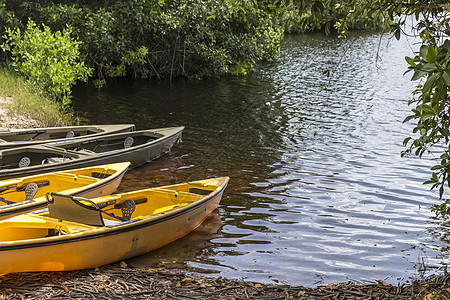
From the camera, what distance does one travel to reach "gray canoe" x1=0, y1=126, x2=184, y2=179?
932cm

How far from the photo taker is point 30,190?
26.8ft

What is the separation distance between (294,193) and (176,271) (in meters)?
4.00

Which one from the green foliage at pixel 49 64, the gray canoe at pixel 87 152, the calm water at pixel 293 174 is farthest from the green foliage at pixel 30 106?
the gray canoe at pixel 87 152

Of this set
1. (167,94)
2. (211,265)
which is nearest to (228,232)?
(211,265)

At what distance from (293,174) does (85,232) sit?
6029 millimetres

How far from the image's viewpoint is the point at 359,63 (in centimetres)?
2925

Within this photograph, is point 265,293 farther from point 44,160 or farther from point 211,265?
point 44,160

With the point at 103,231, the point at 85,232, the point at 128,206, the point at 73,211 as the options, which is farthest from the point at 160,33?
the point at 85,232

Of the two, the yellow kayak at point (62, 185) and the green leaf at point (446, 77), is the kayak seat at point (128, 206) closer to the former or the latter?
the yellow kayak at point (62, 185)

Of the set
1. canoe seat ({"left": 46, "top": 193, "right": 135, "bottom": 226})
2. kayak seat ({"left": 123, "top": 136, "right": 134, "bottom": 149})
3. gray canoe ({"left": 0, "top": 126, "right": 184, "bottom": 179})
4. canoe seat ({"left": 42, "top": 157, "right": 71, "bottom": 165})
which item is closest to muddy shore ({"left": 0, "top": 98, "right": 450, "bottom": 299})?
canoe seat ({"left": 46, "top": 193, "right": 135, "bottom": 226})

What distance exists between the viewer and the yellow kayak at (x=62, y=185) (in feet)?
26.3

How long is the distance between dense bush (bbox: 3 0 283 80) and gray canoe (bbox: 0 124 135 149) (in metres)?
8.02

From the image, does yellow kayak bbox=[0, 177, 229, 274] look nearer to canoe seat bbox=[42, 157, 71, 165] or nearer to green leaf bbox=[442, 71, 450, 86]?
canoe seat bbox=[42, 157, 71, 165]

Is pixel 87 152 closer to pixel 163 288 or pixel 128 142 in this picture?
pixel 128 142
